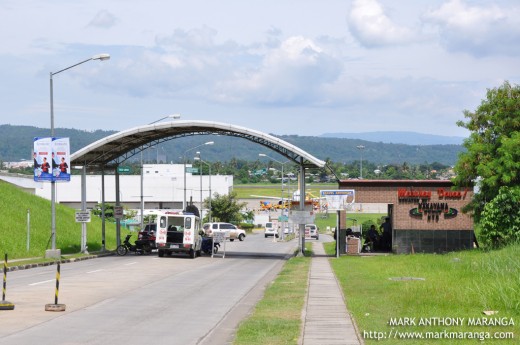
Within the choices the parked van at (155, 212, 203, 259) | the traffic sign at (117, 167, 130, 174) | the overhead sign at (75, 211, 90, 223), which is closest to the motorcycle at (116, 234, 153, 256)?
the traffic sign at (117, 167, 130, 174)

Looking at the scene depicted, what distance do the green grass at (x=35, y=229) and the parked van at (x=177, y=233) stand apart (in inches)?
240

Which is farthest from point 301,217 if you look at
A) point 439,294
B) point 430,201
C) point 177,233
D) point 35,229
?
point 439,294

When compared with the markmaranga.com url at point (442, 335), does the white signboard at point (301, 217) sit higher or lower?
higher

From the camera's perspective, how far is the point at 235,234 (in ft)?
285

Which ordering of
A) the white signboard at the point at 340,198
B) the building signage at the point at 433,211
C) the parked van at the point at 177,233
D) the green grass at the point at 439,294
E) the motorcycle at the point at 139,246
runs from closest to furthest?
the green grass at the point at 439,294 → the white signboard at the point at 340,198 → the parked van at the point at 177,233 → the building signage at the point at 433,211 → the motorcycle at the point at 139,246

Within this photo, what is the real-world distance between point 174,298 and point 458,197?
2982 centimetres

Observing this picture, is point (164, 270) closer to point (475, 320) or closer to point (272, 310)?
point (272, 310)

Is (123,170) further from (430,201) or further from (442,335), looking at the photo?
(442,335)

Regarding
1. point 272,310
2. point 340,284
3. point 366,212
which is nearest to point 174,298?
point 272,310

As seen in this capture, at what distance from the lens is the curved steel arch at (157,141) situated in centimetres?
4978

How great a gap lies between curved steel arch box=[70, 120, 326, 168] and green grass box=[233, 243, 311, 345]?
19355mm

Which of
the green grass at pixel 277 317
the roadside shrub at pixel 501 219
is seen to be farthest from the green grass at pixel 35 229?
the roadside shrub at pixel 501 219

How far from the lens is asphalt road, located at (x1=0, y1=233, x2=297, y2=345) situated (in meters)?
Answer: 16.7

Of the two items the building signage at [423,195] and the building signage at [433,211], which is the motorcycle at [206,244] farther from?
the building signage at [433,211]
